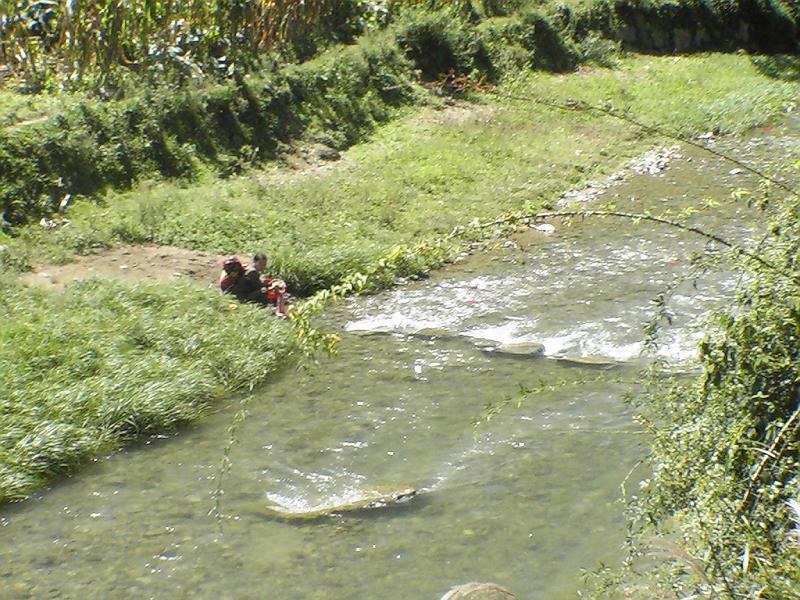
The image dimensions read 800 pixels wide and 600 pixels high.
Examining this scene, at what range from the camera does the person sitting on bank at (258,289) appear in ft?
42.0

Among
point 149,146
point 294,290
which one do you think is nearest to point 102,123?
point 149,146

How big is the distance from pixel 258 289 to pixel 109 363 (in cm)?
260

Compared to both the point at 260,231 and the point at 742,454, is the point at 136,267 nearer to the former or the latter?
the point at 260,231

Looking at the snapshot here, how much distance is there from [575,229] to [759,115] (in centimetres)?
784

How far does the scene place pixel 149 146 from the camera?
16297 mm

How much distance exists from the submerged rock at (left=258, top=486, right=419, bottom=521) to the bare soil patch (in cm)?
540

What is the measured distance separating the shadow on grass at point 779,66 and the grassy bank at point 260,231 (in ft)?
4.53

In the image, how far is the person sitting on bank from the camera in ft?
42.0

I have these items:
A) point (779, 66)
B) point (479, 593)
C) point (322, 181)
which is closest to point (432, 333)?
point (322, 181)

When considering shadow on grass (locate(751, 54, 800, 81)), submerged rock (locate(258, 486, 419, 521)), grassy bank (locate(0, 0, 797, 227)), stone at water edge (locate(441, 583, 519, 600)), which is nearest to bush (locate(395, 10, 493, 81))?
grassy bank (locate(0, 0, 797, 227))

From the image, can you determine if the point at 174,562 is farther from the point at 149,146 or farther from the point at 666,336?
the point at 149,146

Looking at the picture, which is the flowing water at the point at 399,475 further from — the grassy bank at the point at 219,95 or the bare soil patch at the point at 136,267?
the grassy bank at the point at 219,95

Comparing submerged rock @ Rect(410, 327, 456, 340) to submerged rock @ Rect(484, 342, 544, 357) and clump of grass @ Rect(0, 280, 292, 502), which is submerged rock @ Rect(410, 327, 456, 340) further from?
clump of grass @ Rect(0, 280, 292, 502)

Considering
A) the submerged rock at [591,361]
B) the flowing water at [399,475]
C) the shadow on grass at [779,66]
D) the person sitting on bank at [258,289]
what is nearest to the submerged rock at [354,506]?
the flowing water at [399,475]
